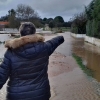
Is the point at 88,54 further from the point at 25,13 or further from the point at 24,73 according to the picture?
the point at 25,13

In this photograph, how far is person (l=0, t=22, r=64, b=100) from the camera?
286 centimetres

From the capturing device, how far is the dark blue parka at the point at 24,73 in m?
2.85

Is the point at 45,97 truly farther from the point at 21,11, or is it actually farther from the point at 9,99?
the point at 21,11

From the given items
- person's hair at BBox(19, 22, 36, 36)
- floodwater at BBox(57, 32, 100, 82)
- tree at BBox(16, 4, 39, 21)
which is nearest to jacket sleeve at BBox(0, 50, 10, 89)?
person's hair at BBox(19, 22, 36, 36)

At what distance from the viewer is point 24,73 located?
288cm

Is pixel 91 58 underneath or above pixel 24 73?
underneath

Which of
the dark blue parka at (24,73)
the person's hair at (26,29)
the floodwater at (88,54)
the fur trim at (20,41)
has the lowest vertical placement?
the floodwater at (88,54)

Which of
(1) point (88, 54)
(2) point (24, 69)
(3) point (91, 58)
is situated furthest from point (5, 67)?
(1) point (88, 54)

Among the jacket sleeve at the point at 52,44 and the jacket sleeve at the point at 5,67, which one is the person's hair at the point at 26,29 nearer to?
the jacket sleeve at the point at 52,44

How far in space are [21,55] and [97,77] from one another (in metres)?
7.18

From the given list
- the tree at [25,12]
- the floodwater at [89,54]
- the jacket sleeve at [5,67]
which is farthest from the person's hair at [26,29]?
the tree at [25,12]

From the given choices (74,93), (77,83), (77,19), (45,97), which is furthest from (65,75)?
(77,19)

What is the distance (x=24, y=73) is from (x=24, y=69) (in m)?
0.04

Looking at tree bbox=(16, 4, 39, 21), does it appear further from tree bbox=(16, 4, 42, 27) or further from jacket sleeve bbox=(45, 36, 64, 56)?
jacket sleeve bbox=(45, 36, 64, 56)
